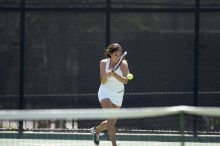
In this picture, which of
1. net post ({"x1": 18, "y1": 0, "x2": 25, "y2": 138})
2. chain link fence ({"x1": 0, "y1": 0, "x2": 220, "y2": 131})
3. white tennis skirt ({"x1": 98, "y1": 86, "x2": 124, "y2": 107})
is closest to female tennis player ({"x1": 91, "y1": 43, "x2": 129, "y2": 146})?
white tennis skirt ({"x1": 98, "y1": 86, "x2": 124, "y2": 107})

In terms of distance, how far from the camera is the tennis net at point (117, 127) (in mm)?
5406

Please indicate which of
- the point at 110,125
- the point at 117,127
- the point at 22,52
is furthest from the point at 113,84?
the point at 22,52

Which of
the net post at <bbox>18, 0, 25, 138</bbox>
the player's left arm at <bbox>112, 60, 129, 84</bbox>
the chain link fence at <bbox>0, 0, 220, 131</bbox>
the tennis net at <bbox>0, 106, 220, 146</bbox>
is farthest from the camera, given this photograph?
the net post at <bbox>18, 0, 25, 138</bbox>

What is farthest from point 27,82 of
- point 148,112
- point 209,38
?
point 148,112

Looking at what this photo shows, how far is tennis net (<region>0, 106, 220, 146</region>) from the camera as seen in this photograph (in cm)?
541

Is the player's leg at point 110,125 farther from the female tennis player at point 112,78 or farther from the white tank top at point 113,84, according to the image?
the white tank top at point 113,84

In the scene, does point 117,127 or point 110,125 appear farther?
point 117,127

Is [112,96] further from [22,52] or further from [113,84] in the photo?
[22,52]

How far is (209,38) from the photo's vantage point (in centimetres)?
1319

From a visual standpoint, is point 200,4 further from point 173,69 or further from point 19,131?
point 19,131

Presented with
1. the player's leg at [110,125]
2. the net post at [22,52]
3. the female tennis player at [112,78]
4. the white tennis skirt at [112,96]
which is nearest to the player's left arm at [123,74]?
the female tennis player at [112,78]

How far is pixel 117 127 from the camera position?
13.0 meters

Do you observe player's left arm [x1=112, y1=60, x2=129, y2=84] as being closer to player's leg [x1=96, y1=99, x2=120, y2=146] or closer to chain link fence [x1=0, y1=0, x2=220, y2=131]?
player's leg [x1=96, y1=99, x2=120, y2=146]

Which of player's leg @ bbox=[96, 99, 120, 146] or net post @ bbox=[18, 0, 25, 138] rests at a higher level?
net post @ bbox=[18, 0, 25, 138]
